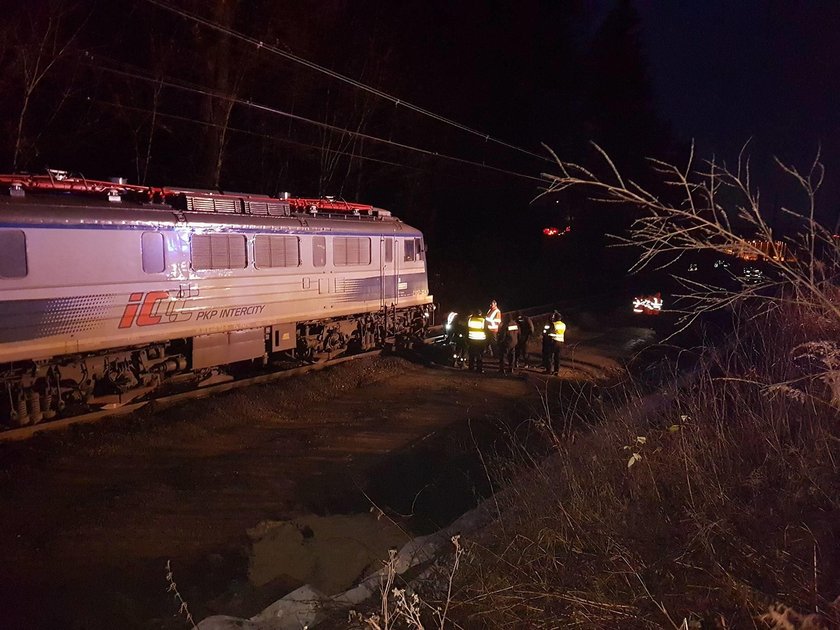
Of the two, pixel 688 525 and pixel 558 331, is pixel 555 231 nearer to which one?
pixel 558 331

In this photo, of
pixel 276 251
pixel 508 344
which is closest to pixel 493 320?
pixel 508 344

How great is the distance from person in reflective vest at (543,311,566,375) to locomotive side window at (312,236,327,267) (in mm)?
5012

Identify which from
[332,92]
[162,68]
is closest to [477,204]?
[332,92]

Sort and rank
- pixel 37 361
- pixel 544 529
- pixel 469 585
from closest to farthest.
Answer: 1. pixel 469 585
2. pixel 544 529
3. pixel 37 361

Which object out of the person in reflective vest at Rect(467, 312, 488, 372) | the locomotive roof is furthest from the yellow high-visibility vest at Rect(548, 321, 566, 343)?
the locomotive roof

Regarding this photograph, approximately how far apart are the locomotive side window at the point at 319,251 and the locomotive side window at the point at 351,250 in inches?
13.4

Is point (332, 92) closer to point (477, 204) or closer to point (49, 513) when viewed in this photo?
point (477, 204)

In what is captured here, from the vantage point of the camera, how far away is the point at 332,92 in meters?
21.7

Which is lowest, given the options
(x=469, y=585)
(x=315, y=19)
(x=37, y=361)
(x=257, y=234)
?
(x=469, y=585)

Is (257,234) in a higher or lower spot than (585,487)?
higher

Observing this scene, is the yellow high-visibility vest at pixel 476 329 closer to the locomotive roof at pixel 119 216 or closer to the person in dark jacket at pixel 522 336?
the person in dark jacket at pixel 522 336

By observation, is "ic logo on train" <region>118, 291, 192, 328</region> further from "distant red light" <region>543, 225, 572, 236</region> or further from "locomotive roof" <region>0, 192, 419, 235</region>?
"distant red light" <region>543, 225, 572, 236</region>

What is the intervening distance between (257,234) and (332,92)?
39.7ft

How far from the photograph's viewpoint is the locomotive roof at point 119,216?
8.02m
